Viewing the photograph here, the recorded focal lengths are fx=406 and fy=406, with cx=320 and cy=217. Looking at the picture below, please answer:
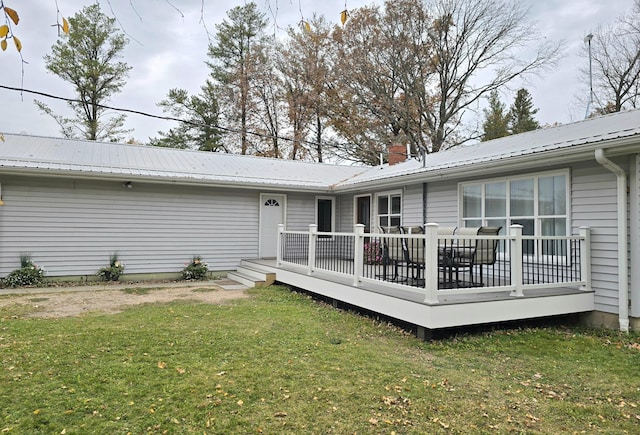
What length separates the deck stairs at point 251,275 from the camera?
390 inches

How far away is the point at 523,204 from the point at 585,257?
5.26ft

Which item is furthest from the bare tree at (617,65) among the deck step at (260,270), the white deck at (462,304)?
the deck step at (260,270)

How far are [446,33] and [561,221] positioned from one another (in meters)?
15.7

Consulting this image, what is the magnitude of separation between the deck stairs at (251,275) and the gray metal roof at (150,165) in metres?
2.35

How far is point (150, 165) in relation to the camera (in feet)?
37.0

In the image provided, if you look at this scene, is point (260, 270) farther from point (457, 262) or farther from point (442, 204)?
point (457, 262)

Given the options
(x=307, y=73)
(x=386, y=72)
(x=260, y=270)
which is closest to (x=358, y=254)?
(x=260, y=270)

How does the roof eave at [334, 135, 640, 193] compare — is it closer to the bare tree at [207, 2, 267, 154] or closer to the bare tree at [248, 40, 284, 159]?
the bare tree at [248, 40, 284, 159]

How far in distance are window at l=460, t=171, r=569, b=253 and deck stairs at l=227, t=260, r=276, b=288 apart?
478 centimetres

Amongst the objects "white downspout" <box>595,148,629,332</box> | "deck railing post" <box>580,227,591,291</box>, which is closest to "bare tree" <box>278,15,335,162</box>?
"deck railing post" <box>580,227,591,291</box>

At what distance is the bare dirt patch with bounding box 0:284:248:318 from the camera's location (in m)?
7.02

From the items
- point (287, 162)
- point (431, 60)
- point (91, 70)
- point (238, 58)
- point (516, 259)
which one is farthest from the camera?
point (238, 58)

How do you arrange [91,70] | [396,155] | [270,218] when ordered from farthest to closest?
[91,70], [396,155], [270,218]

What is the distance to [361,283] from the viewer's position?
696 cm
